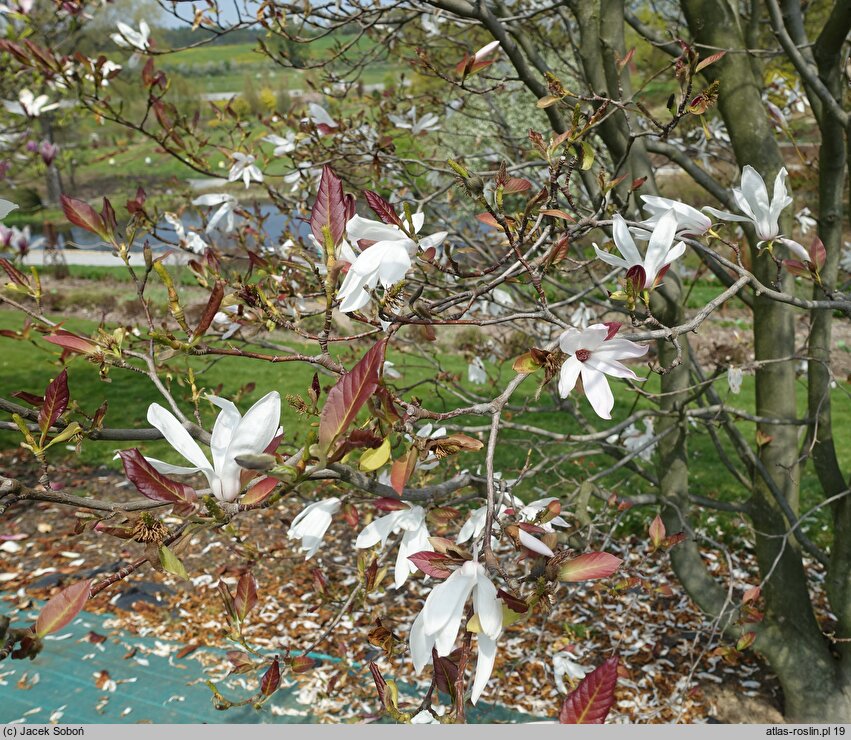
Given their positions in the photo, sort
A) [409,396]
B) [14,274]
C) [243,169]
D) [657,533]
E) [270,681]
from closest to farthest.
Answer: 1. [14,274]
2. [270,681]
3. [657,533]
4. [243,169]
5. [409,396]

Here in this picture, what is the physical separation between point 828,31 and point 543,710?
2.59m

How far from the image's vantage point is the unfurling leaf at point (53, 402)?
0.91 m

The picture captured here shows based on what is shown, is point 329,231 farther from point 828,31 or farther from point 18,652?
point 828,31

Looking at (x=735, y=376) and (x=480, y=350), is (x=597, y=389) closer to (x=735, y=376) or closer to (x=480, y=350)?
(x=735, y=376)

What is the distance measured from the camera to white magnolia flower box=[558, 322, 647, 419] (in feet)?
2.86

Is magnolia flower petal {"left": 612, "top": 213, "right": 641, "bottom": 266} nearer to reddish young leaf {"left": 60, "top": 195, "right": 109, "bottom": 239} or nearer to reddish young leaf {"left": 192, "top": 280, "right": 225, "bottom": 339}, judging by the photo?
reddish young leaf {"left": 192, "top": 280, "right": 225, "bottom": 339}

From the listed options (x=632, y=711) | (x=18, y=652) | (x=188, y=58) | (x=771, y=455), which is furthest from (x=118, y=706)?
(x=188, y=58)

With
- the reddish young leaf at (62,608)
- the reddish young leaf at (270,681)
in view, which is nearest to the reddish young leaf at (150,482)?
the reddish young leaf at (62,608)

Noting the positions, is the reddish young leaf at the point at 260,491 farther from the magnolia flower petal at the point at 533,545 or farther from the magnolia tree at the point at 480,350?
the magnolia flower petal at the point at 533,545

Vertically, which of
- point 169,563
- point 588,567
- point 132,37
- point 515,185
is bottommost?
point 588,567

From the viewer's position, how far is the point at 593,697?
0.74 metres

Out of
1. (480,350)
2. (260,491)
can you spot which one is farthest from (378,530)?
(480,350)

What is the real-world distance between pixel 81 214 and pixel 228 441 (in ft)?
1.69

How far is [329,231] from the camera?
2.97ft
